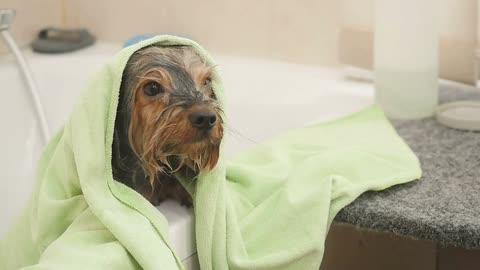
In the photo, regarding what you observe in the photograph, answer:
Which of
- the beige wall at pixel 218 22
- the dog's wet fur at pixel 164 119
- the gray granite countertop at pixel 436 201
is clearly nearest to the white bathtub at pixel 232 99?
the beige wall at pixel 218 22

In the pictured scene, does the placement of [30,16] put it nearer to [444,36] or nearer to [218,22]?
[218,22]

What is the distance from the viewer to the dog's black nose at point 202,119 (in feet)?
3.21

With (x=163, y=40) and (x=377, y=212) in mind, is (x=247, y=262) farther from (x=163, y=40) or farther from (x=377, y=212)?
(x=163, y=40)

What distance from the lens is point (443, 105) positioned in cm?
160

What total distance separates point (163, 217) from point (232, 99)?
0.71m

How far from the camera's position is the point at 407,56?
1549 millimetres

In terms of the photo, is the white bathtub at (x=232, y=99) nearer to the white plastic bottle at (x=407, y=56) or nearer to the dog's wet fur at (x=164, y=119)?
the white plastic bottle at (x=407, y=56)

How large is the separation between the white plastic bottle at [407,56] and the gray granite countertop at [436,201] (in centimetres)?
11

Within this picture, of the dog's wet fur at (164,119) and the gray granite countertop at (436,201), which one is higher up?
the dog's wet fur at (164,119)

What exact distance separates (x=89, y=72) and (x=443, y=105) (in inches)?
32.7

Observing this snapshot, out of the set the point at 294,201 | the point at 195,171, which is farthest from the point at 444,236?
the point at 195,171

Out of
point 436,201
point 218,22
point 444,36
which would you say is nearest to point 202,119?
point 436,201

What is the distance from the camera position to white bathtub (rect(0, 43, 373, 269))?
5.44ft

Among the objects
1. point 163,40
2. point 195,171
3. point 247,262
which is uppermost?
point 163,40
